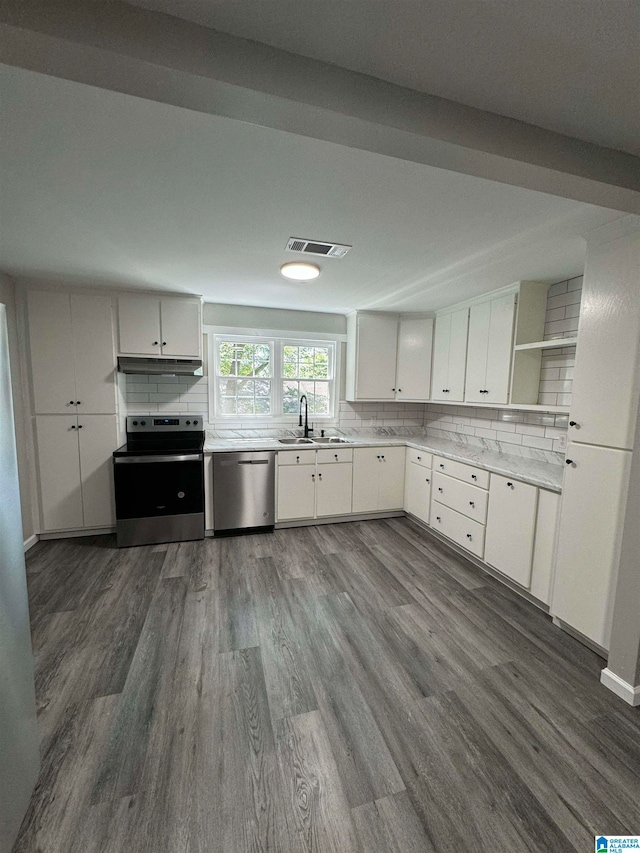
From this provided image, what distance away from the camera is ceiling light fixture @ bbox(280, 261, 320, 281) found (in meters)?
2.51

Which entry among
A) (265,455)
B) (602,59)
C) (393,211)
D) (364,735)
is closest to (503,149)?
(602,59)

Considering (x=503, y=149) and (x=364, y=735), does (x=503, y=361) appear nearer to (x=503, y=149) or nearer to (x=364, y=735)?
(x=503, y=149)

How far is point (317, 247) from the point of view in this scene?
221 cm

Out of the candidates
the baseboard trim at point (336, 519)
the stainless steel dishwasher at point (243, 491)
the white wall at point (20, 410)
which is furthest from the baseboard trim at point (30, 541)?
the baseboard trim at point (336, 519)

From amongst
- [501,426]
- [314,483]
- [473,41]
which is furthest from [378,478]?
[473,41]

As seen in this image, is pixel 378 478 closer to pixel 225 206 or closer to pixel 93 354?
pixel 225 206

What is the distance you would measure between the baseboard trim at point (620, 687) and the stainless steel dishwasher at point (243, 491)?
2630 millimetres

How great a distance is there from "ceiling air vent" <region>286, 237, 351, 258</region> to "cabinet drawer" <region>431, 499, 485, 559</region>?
7.67 feet

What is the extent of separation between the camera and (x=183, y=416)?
370 centimetres

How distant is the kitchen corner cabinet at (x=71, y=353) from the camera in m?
3.07

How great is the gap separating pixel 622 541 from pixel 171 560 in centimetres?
→ 305

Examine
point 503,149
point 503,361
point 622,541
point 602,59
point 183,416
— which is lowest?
point 622,541

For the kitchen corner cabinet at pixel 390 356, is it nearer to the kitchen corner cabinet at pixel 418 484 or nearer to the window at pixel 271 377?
the window at pixel 271 377

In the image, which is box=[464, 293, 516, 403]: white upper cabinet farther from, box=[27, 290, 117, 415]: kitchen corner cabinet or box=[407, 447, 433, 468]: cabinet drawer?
box=[27, 290, 117, 415]: kitchen corner cabinet
